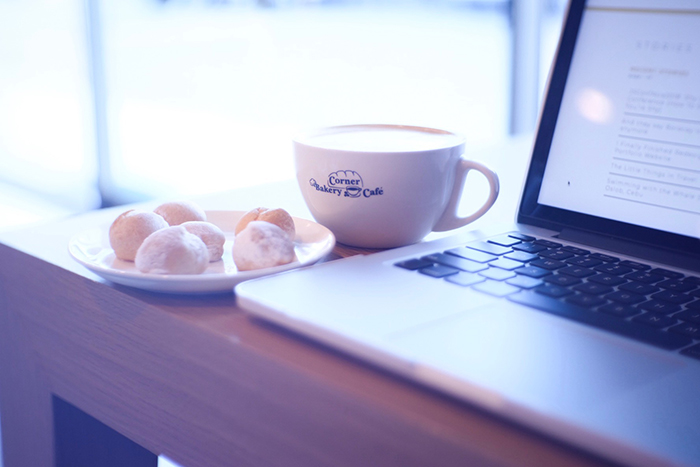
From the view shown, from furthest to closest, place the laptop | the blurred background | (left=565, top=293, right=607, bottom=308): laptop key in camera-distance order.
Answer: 1. the blurred background
2. (left=565, top=293, right=607, bottom=308): laptop key
3. the laptop

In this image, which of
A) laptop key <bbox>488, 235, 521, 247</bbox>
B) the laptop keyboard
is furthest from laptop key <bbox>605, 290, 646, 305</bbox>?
laptop key <bbox>488, 235, 521, 247</bbox>

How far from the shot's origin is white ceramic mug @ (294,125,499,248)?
1.54 feet

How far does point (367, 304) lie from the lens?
353 millimetres

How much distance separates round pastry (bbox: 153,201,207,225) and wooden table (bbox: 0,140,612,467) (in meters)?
0.07

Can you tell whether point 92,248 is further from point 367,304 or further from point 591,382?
point 591,382

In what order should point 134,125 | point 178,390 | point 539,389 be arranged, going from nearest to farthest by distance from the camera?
point 539,389 → point 178,390 → point 134,125

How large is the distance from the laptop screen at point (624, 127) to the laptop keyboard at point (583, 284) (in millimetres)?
50

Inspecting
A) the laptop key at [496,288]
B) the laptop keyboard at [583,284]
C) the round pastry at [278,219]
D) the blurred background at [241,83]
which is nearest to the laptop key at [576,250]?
the laptop keyboard at [583,284]

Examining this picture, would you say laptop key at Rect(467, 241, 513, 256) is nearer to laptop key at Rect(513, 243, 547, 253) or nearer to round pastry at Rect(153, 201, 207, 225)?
laptop key at Rect(513, 243, 547, 253)

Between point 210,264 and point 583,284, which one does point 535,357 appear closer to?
point 583,284

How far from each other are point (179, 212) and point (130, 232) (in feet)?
0.19

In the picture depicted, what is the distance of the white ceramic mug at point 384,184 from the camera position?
0.47 meters

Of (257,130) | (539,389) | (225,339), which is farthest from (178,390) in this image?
Result: (257,130)

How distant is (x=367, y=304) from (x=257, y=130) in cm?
313
